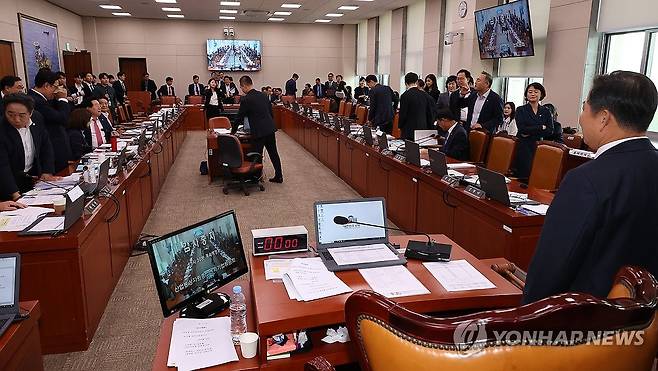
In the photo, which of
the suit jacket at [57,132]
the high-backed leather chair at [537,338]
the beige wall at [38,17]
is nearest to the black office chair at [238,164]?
the suit jacket at [57,132]

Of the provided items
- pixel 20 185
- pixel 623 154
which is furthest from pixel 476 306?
pixel 20 185

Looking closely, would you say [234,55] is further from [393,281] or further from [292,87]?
[393,281]

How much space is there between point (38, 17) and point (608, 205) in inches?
486

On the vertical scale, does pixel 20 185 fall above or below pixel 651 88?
below

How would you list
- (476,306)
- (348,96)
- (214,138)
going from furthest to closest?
(348,96) < (214,138) < (476,306)

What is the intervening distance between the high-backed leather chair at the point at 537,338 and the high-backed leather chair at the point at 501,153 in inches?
125

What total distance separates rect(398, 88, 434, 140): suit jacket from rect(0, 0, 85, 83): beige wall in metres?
7.48

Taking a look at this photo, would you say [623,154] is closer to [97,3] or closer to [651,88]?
[651,88]

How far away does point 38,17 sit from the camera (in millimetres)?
10547

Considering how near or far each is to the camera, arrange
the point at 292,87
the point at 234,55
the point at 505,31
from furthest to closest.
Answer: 1. the point at 234,55
2. the point at 292,87
3. the point at 505,31

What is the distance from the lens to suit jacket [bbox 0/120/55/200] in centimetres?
307

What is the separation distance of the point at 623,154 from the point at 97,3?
511 inches

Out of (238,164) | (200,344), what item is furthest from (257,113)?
(200,344)

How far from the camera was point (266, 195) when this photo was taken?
19.2ft
